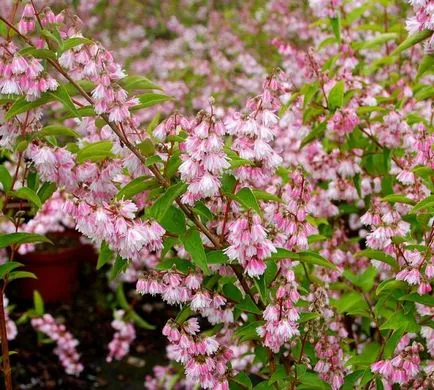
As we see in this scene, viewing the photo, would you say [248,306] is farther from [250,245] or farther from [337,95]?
[337,95]

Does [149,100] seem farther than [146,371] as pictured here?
No

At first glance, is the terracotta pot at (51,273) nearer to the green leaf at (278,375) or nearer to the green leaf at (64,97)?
the green leaf at (278,375)

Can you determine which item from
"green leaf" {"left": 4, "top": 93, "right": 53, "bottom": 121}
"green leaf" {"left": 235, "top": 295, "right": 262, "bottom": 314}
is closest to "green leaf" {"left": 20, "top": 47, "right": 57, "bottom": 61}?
"green leaf" {"left": 4, "top": 93, "right": 53, "bottom": 121}

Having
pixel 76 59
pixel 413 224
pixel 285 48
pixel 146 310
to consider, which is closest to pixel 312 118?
pixel 413 224

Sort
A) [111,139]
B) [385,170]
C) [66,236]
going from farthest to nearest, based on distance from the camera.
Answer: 1. [66,236]
2. [385,170]
3. [111,139]

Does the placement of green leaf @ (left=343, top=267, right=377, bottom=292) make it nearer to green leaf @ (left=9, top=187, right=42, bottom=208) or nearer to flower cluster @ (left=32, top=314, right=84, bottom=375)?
green leaf @ (left=9, top=187, right=42, bottom=208)

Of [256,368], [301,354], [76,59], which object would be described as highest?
[76,59]

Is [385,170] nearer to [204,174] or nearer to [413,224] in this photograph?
[413,224]

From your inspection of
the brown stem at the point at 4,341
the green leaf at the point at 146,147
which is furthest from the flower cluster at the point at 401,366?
the brown stem at the point at 4,341
